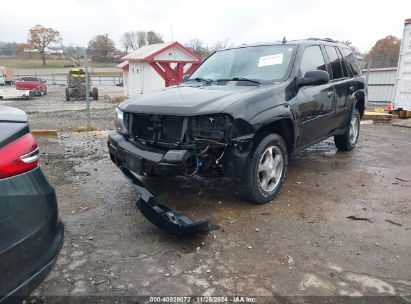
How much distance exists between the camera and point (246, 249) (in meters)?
3.17

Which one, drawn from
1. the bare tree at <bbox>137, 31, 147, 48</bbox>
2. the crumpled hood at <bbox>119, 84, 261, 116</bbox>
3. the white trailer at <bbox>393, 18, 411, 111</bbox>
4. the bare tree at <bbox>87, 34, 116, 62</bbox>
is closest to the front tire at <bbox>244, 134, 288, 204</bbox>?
the crumpled hood at <bbox>119, 84, 261, 116</bbox>

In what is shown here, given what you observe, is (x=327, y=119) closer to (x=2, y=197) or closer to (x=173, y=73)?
(x=2, y=197)

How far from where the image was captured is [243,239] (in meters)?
3.34

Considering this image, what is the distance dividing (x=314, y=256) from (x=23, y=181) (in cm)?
232

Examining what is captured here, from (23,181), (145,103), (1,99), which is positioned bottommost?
(1,99)

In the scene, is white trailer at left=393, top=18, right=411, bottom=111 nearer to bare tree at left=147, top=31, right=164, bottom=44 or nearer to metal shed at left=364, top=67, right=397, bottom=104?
metal shed at left=364, top=67, right=397, bottom=104

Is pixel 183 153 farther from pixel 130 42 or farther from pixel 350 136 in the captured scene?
pixel 130 42

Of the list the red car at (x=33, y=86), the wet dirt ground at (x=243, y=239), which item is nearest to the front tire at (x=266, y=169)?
the wet dirt ground at (x=243, y=239)

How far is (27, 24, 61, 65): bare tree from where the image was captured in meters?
74.1

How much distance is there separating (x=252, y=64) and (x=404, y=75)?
8.55 metres

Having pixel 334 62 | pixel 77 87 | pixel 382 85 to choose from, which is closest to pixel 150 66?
pixel 77 87

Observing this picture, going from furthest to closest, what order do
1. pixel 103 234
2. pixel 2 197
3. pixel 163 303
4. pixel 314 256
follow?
pixel 103 234 < pixel 314 256 < pixel 163 303 < pixel 2 197

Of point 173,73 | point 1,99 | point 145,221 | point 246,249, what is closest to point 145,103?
point 145,221

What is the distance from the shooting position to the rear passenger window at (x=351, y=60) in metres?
6.03
